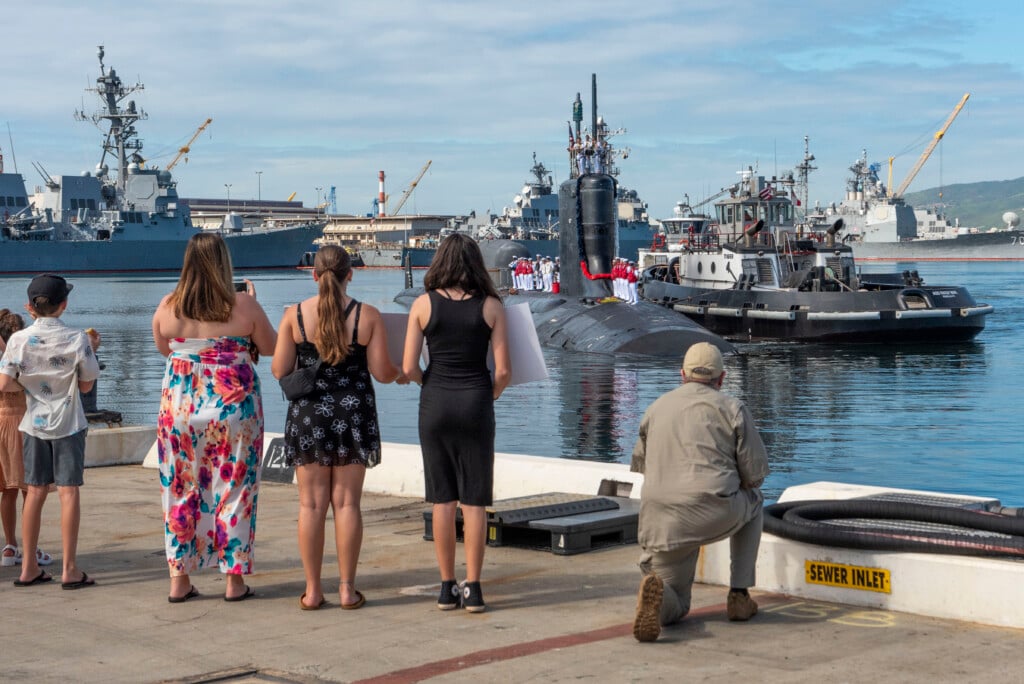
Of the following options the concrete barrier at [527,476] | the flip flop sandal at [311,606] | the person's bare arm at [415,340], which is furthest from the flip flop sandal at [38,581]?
the concrete barrier at [527,476]

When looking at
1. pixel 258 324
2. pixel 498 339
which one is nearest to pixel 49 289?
pixel 258 324

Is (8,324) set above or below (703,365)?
above

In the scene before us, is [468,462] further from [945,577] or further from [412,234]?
[412,234]

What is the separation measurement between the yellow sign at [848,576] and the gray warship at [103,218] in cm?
9944

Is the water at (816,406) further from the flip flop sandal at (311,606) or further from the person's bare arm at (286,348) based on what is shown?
the person's bare arm at (286,348)

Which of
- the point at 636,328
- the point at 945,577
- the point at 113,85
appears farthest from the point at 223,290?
the point at 113,85

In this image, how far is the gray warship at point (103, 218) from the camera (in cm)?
10062

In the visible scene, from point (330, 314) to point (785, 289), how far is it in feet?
108

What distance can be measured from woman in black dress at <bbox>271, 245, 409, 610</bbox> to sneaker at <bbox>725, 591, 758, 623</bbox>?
178 centimetres

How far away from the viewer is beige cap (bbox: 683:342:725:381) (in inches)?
221

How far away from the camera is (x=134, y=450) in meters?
10.8

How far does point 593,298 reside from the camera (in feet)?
112

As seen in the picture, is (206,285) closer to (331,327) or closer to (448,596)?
(331,327)

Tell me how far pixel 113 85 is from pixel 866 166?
3041 inches
